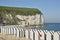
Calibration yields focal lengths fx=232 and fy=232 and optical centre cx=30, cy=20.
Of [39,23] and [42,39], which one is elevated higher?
[42,39]

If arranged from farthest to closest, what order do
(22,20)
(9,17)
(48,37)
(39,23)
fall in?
(39,23) → (22,20) → (9,17) → (48,37)

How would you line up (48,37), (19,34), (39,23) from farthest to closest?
(39,23), (19,34), (48,37)

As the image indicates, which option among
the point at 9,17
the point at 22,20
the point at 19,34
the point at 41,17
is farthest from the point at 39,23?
the point at 19,34

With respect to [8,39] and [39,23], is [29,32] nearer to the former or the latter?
[8,39]

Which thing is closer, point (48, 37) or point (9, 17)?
point (48, 37)

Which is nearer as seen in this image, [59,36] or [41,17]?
[59,36]

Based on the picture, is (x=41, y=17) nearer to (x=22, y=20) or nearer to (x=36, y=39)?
(x=22, y=20)

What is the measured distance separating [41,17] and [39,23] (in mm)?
4619

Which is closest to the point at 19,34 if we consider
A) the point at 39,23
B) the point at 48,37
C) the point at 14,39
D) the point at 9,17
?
the point at 14,39

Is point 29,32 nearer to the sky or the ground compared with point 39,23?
nearer to the sky

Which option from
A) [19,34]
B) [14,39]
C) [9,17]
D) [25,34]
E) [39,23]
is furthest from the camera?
[39,23]

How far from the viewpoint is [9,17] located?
121m

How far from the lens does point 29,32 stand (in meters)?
15.1

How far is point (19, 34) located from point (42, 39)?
15.1 ft
